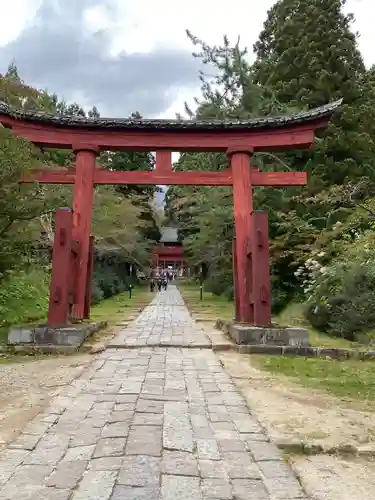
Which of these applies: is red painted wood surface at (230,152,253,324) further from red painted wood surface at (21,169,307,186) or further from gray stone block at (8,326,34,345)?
gray stone block at (8,326,34,345)

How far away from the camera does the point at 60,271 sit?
31.1 feet

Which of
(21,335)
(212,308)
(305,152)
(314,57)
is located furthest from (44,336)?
(314,57)

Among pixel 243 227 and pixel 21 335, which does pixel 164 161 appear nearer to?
pixel 243 227

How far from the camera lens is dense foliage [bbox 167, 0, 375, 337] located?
16.2 metres

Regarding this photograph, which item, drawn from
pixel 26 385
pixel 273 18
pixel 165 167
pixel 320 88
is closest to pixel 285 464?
pixel 26 385

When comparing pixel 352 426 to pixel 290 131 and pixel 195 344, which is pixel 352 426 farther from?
pixel 290 131

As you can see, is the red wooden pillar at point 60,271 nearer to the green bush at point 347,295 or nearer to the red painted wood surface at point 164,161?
the red painted wood surface at point 164,161

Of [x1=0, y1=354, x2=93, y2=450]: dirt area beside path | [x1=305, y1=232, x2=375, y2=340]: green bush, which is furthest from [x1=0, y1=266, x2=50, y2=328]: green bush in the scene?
[x1=305, y1=232, x2=375, y2=340]: green bush

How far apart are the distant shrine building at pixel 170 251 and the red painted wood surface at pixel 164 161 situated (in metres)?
53.0

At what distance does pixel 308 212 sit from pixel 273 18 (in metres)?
14.9

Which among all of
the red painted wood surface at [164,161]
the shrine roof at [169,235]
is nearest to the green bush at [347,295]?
the red painted wood surface at [164,161]

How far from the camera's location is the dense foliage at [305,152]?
16250mm

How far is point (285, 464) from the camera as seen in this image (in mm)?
3562

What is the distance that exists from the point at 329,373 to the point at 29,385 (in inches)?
166
